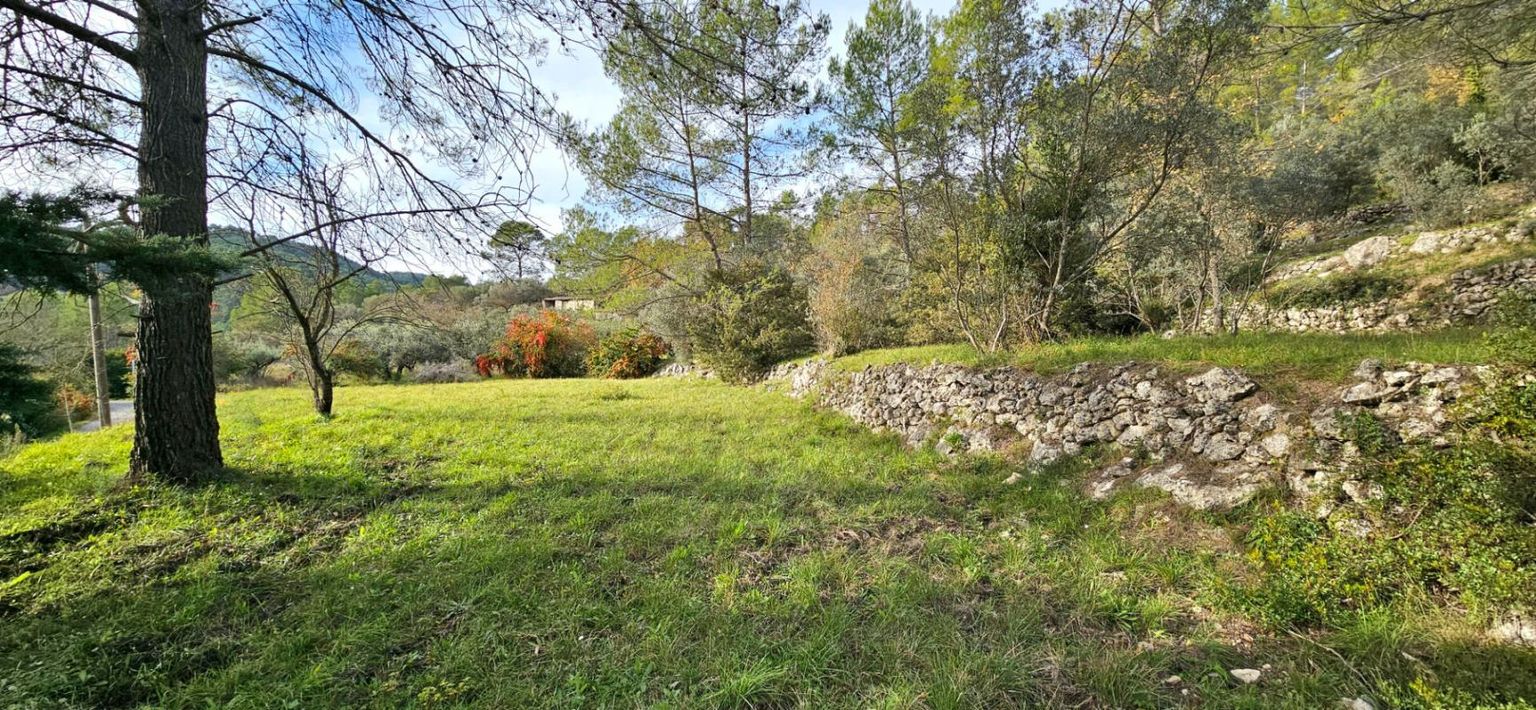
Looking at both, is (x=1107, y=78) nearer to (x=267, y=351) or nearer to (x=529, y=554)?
(x=529, y=554)

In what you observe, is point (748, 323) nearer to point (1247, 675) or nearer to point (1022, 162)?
point (1022, 162)

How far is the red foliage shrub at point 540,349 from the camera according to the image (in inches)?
676

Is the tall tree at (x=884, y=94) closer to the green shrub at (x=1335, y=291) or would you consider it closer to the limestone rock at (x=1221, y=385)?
the limestone rock at (x=1221, y=385)

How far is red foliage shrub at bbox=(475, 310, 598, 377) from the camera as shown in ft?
56.3

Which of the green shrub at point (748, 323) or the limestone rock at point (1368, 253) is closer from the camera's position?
the limestone rock at point (1368, 253)

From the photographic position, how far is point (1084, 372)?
4.86 metres

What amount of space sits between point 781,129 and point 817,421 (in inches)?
253

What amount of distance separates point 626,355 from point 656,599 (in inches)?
609

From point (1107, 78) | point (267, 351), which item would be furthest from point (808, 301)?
point (267, 351)

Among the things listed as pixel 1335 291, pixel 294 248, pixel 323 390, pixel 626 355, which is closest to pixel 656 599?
pixel 294 248

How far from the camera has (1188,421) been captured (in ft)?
12.2

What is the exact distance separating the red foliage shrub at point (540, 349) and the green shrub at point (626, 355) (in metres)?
0.63

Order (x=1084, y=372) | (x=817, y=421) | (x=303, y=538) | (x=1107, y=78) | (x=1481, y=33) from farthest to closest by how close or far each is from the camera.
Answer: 1. (x=817, y=421)
2. (x=1107, y=78)
3. (x=1084, y=372)
4. (x=1481, y=33)
5. (x=303, y=538)

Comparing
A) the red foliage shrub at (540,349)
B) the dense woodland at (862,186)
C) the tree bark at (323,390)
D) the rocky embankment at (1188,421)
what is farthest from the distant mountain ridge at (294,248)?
the red foliage shrub at (540,349)
